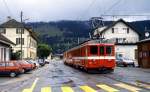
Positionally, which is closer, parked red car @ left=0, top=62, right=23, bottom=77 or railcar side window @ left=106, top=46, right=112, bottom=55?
parked red car @ left=0, top=62, right=23, bottom=77

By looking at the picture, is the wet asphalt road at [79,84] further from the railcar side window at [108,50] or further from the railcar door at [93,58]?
the railcar side window at [108,50]

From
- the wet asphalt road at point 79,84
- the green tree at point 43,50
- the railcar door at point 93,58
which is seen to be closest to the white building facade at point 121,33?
the green tree at point 43,50

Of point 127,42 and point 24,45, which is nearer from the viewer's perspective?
point 127,42

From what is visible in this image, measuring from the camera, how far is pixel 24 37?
107250 mm

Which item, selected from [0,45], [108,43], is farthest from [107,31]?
[108,43]

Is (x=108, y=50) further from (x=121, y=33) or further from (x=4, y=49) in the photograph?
(x=121, y=33)

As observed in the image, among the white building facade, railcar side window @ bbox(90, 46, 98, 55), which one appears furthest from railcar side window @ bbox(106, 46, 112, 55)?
the white building facade

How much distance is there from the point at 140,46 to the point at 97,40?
2092 cm

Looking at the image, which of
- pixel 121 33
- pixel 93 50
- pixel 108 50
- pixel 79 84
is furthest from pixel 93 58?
pixel 121 33

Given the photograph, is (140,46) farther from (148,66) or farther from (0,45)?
(0,45)

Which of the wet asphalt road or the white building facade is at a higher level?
the white building facade

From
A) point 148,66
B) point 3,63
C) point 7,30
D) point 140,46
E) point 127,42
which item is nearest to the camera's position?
point 3,63

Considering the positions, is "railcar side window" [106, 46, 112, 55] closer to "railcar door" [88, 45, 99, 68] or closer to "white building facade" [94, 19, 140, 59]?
"railcar door" [88, 45, 99, 68]

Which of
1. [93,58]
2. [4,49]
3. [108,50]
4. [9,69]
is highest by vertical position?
[4,49]
